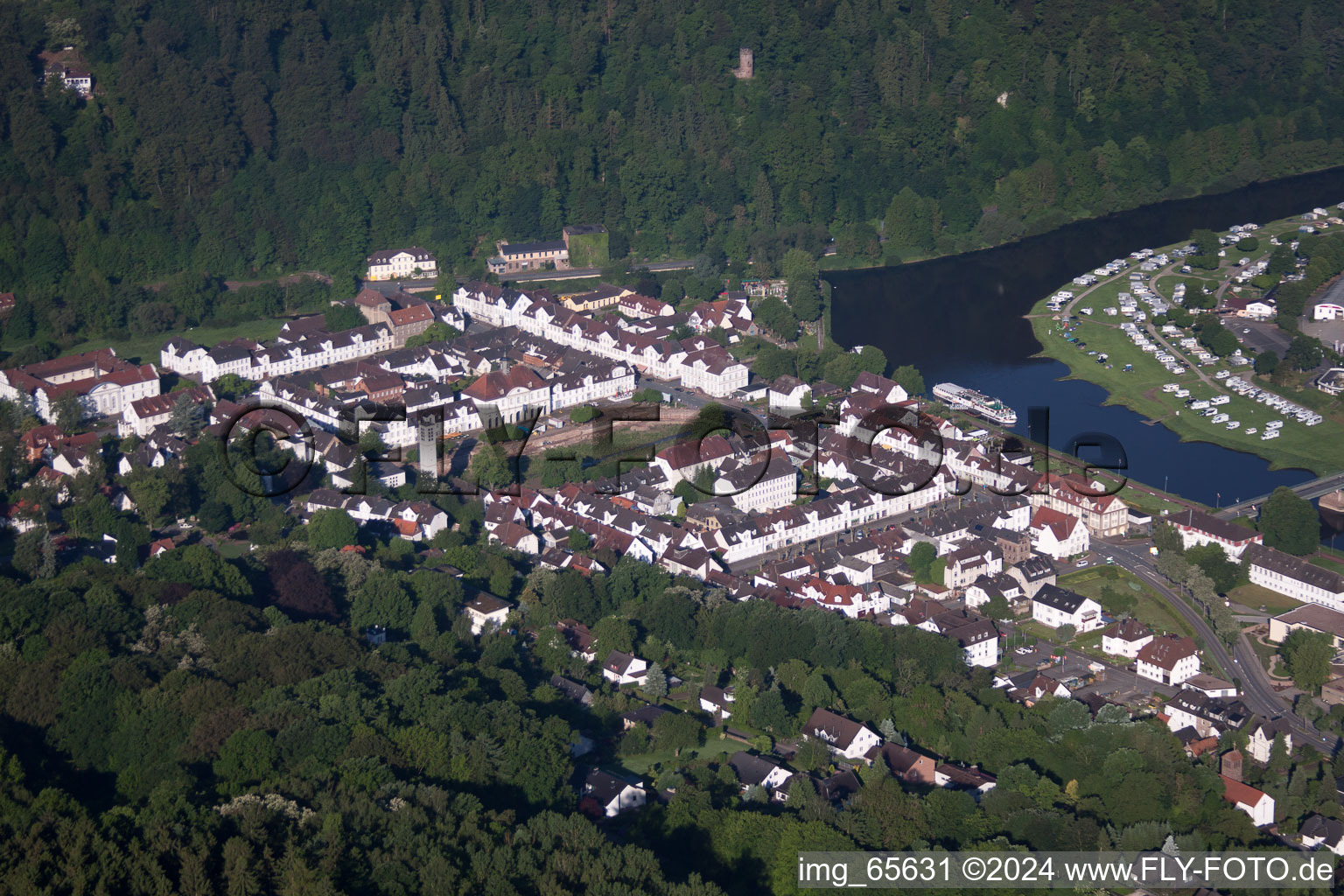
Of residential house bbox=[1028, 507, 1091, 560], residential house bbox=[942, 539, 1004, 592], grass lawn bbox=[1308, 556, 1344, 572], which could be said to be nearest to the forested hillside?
residential house bbox=[1028, 507, 1091, 560]

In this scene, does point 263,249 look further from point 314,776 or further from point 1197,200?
point 1197,200

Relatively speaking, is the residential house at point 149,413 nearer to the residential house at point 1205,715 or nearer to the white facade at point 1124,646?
the white facade at point 1124,646

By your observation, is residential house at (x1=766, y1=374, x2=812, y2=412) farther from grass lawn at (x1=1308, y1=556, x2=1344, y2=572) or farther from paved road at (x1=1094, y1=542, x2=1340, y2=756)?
grass lawn at (x1=1308, y1=556, x2=1344, y2=572)

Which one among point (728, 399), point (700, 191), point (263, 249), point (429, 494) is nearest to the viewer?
point (429, 494)

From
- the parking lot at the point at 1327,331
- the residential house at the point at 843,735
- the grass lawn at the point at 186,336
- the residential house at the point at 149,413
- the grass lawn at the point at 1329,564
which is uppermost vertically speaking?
the residential house at the point at 149,413

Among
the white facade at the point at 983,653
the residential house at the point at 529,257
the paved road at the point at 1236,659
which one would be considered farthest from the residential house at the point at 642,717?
the residential house at the point at 529,257

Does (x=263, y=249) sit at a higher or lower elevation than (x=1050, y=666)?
higher

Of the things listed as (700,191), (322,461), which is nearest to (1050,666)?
(322,461)
